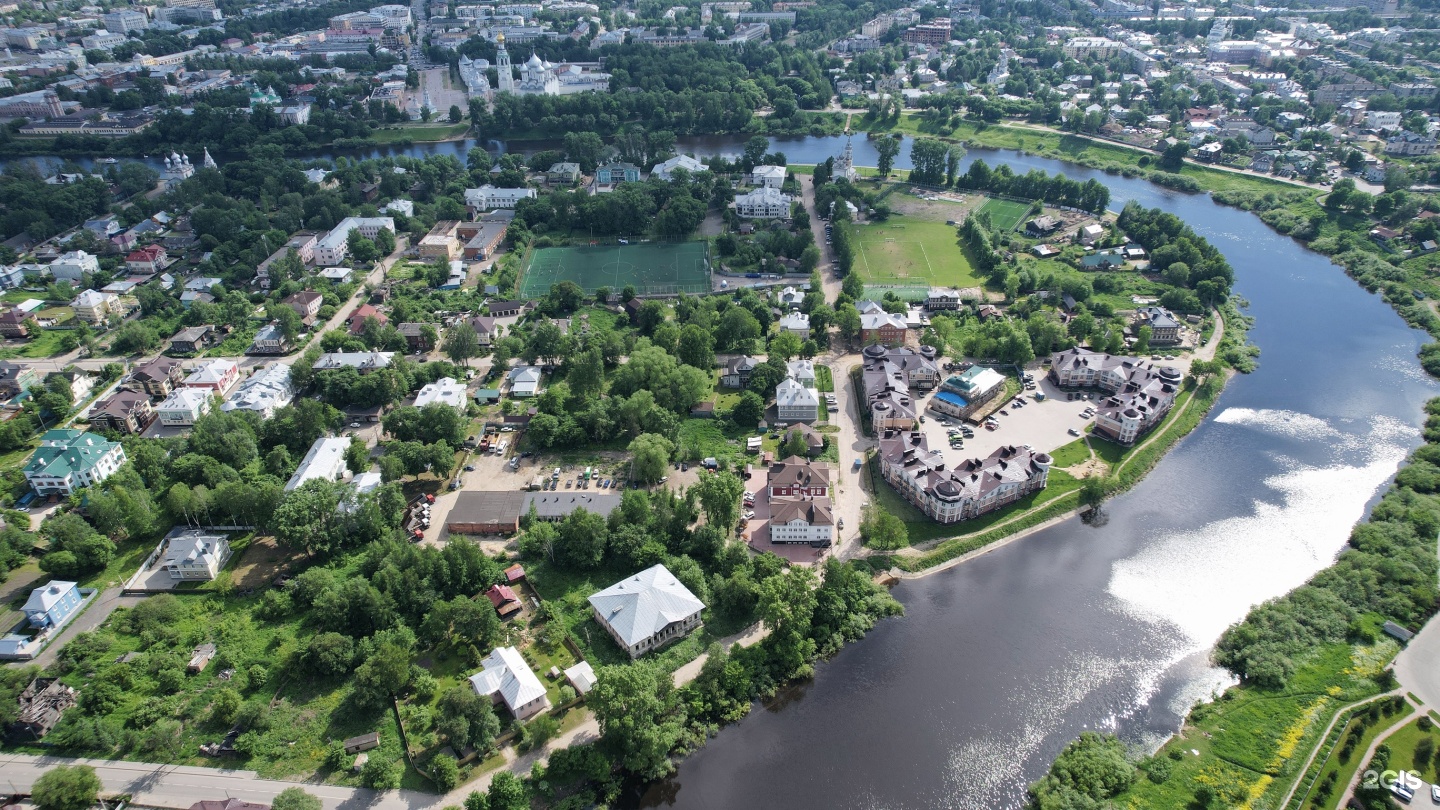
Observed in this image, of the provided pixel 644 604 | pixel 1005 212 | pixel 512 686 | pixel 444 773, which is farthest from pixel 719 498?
pixel 1005 212

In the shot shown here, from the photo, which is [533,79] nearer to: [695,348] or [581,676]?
[695,348]

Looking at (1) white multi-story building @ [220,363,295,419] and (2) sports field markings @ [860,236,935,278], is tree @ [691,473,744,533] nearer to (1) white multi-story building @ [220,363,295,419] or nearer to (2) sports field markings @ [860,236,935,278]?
(1) white multi-story building @ [220,363,295,419]

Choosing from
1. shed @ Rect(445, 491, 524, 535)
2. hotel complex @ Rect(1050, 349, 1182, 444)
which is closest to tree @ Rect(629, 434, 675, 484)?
shed @ Rect(445, 491, 524, 535)

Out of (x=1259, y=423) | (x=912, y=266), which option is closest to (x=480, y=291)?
(x=912, y=266)

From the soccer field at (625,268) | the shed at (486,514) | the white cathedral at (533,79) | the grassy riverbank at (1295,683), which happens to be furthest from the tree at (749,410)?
the white cathedral at (533,79)

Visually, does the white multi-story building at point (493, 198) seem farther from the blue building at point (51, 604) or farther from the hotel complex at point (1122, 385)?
the blue building at point (51, 604)
